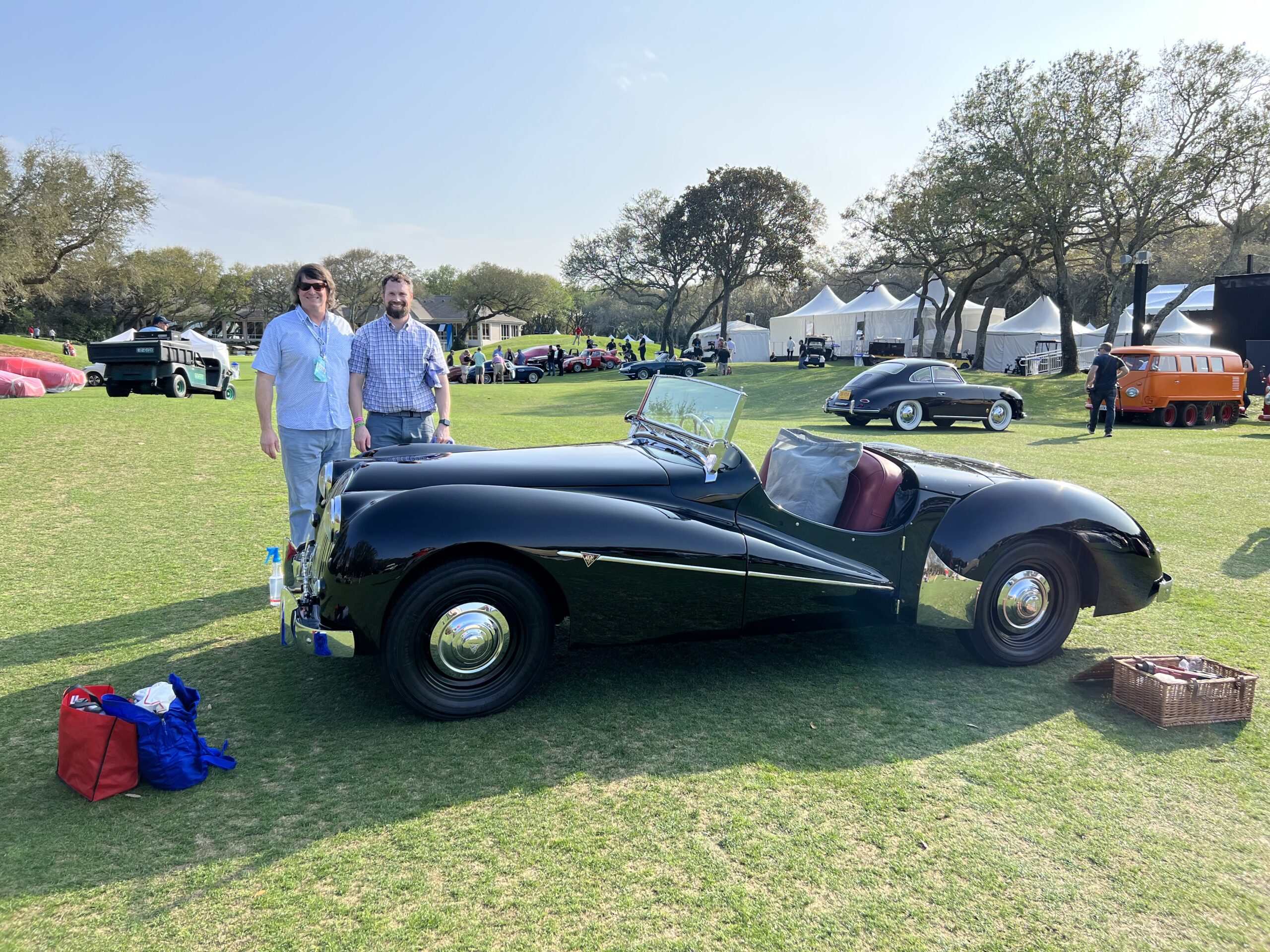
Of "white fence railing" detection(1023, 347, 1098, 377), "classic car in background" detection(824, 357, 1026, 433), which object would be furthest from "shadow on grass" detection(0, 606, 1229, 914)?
"white fence railing" detection(1023, 347, 1098, 377)

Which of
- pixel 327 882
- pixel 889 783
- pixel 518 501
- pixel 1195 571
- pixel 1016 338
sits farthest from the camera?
pixel 1016 338

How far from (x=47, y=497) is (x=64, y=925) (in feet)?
23.1

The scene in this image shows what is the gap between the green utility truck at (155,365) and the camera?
1822 centimetres

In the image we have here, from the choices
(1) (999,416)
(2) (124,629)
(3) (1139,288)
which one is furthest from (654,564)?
(3) (1139,288)

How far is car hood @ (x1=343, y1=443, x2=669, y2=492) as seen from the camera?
370 cm

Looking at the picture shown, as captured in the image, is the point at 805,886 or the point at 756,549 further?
the point at 756,549

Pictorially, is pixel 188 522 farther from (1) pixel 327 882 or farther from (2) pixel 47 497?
(1) pixel 327 882

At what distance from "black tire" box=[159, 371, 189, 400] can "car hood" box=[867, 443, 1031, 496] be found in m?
18.8

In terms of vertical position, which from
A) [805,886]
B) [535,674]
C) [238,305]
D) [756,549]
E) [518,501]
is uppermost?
[238,305]

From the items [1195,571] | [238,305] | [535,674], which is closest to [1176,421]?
[1195,571]

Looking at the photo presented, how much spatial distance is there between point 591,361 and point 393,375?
38.9m

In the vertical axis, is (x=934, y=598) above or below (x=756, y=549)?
below

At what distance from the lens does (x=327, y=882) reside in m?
2.40

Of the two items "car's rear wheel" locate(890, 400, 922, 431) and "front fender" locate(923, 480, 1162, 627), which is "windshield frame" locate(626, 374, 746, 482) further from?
"car's rear wheel" locate(890, 400, 922, 431)
